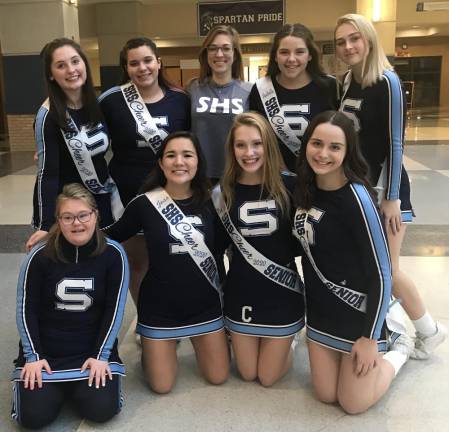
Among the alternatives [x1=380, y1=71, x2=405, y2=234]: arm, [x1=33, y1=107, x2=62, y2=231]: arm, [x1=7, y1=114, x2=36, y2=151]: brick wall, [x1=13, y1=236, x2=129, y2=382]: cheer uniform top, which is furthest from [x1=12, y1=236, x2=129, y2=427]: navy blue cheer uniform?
[x1=7, y1=114, x2=36, y2=151]: brick wall

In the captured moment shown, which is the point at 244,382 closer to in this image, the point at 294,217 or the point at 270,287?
the point at 270,287

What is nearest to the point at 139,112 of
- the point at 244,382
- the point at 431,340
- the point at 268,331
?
the point at 268,331

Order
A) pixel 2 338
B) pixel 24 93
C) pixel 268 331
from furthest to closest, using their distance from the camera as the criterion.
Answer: pixel 24 93 → pixel 2 338 → pixel 268 331

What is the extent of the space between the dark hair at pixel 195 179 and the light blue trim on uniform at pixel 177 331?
572 mm

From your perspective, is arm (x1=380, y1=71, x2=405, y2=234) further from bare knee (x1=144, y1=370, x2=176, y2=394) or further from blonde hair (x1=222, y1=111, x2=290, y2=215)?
bare knee (x1=144, y1=370, x2=176, y2=394)

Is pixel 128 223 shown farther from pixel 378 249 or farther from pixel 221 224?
pixel 378 249

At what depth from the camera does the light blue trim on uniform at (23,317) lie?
2.15 m

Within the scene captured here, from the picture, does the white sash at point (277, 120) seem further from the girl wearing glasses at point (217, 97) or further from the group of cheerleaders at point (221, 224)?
the girl wearing glasses at point (217, 97)

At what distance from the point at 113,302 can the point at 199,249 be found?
0.46 metres

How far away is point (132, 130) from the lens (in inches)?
105

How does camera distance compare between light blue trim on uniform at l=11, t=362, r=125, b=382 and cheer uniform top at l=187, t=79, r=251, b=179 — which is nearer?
light blue trim on uniform at l=11, t=362, r=125, b=382

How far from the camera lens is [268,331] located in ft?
7.95

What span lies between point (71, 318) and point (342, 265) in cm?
120

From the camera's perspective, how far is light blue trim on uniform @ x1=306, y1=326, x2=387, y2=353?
222 cm
